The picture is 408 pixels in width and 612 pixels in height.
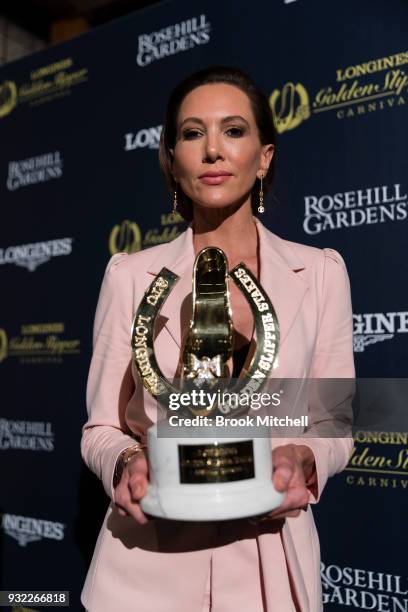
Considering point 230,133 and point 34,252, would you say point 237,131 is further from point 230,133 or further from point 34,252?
point 34,252

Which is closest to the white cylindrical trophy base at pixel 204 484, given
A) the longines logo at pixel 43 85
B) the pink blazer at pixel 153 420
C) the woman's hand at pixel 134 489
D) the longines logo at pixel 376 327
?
the woman's hand at pixel 134 489

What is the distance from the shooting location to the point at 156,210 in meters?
1.79

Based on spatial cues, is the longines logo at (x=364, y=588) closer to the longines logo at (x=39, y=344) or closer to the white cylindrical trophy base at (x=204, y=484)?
the white cylindrical trophy base at (x=204, y=484)

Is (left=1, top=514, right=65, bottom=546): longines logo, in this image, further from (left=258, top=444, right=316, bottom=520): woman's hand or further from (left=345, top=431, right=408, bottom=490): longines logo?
(left=258, top=444, right=316, bottom=520): woman's hand

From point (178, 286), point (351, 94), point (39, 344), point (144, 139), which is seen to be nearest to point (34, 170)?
point (144, 139)

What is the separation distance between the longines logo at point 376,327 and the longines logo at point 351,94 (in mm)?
500

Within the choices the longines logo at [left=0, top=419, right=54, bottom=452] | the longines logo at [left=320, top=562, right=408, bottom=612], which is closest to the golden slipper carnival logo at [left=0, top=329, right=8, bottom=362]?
the longines logo at [left=0, top=419, right=54, bottom=452]

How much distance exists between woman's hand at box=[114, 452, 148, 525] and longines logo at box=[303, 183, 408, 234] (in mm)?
949

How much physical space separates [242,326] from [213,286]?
0.63 feet

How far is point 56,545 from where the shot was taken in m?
1.90

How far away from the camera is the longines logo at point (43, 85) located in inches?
81.3

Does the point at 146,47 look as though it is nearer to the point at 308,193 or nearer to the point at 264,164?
the point at 308,193

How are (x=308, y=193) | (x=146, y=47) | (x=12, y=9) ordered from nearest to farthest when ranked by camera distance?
(x=308, y=193) < (x=146, y=47) < (x=12, y=9)

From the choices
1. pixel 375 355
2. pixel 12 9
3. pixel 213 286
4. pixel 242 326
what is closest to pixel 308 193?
pixel 375 355
